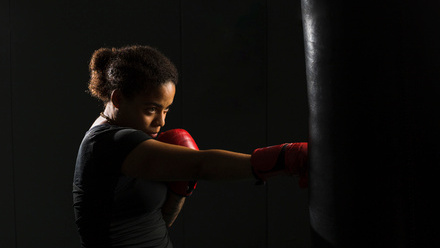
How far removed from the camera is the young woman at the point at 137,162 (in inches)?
38.7

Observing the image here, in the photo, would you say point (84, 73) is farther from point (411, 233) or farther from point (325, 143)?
point (411, 233)

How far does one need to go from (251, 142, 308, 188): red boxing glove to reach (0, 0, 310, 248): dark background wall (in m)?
1.85

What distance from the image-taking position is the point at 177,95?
9.17 ft

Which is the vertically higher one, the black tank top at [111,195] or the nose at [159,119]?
the nose at [159,119]

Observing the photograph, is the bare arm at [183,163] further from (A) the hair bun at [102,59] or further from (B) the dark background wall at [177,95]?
(B) the dark background wall at [177,95]

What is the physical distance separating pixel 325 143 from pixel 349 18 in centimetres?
26

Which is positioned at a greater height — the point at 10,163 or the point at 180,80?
the point at 180,80

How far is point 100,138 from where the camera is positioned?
3.59 ft

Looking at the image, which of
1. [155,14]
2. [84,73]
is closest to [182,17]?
[155,14]

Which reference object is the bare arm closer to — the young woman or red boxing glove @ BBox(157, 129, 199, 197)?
the young woman

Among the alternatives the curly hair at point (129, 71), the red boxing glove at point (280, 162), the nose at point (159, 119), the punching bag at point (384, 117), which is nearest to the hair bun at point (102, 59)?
the curly hair at point (129, 71)

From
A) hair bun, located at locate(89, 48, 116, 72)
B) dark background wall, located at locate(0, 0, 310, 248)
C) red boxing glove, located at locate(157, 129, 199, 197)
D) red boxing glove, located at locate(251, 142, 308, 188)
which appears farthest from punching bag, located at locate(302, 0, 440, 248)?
dark background wall, located at locate(0, 0, 310, 248)

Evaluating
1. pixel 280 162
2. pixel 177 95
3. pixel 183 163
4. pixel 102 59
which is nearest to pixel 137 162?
pixel 183 163

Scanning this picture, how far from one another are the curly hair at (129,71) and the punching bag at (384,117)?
55 cm
